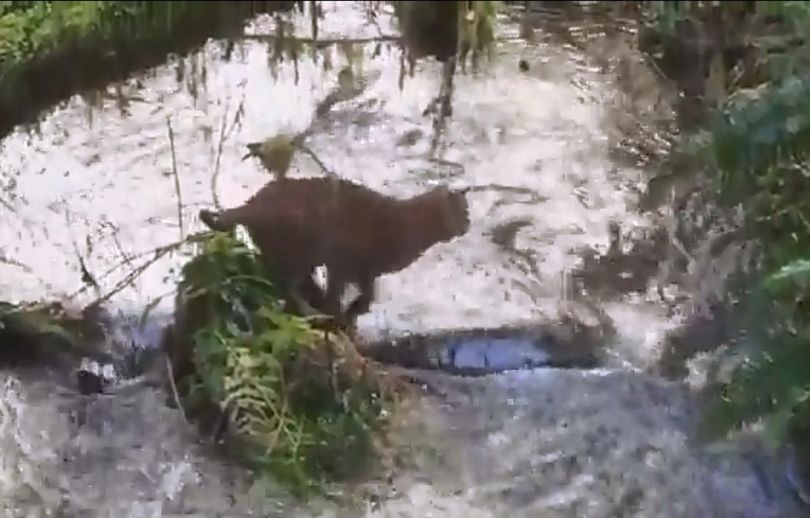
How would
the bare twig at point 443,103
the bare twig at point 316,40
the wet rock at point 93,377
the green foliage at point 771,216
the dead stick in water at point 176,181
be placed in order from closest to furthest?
→ the green foliage at point 771,216 < the wet rock at point 93,377 < the dead stick in water at point 176,181 < the bare twig at point 443,103 < the bare twig at point 316,40

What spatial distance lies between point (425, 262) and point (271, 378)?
19 cm

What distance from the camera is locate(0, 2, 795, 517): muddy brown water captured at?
740mm

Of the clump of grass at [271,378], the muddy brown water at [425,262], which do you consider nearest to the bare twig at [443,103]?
the muddy brown water at [425,262]

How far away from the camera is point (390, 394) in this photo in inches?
31.8

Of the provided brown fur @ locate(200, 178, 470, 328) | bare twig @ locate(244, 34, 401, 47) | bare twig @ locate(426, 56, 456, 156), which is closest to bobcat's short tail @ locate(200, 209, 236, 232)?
brown fur @ locate(200, 178, 470, 328)

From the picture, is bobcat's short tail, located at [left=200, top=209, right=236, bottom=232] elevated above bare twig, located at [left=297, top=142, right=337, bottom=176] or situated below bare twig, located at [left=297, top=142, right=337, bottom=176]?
below

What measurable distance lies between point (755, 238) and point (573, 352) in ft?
0.49

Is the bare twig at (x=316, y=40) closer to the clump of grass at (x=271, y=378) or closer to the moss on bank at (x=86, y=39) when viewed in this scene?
the moss on bank at (x=86, y=39)

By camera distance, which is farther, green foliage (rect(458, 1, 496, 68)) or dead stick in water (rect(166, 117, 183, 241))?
green foliage (rect(458, 1, 496, 68))

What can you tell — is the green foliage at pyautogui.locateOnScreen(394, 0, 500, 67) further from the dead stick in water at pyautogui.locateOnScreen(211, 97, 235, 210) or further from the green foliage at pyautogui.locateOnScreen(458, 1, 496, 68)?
the dead stick in water at pyautogui.locateOnScreen(211, 97, 235, 210)

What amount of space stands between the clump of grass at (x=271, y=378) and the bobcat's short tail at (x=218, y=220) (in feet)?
0.09

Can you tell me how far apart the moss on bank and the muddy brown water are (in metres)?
0.02

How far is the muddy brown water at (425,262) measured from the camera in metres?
0.74

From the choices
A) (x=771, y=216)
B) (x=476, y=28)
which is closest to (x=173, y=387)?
(x=771, y=216)
